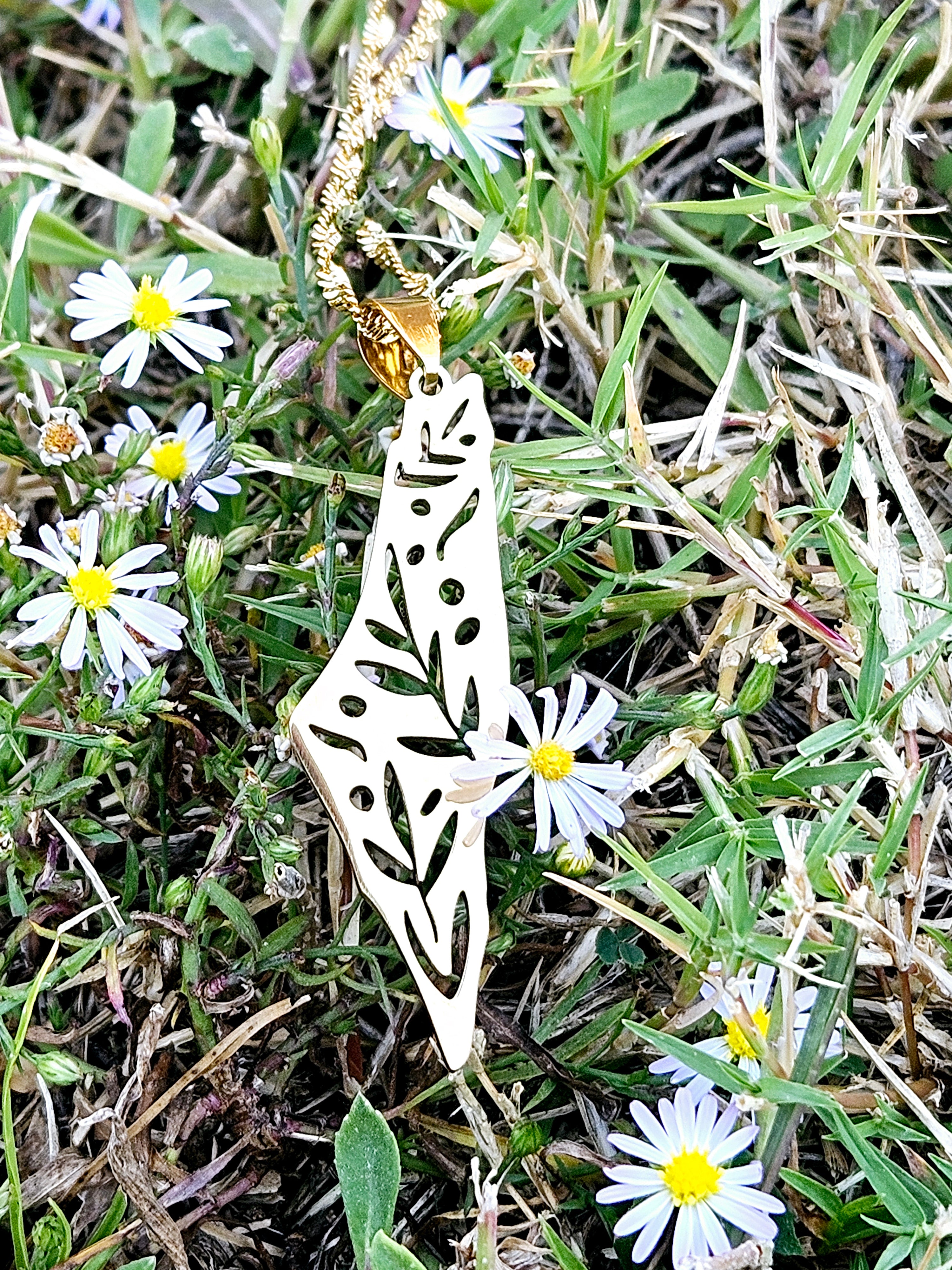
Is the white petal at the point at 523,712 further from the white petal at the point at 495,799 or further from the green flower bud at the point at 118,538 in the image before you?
the green flower bud at the point at 118,538

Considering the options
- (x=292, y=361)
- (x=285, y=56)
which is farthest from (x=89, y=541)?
(x=285, y=56)

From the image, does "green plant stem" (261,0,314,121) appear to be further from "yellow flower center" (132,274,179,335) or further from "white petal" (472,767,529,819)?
"white petal" (472,767,529,819)

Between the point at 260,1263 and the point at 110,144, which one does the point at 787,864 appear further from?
the point at 110,144

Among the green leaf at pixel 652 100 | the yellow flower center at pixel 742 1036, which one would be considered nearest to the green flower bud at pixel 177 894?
the yellow flower center at pixel 742 1036

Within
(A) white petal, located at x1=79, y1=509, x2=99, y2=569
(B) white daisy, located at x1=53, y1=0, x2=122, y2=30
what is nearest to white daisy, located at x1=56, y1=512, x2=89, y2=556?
(A) white petal, located at x1=79, y1=509, x2=99, y2=569

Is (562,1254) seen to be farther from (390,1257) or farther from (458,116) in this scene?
(458,116)

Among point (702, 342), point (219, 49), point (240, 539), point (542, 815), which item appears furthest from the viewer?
point (219, 49)
